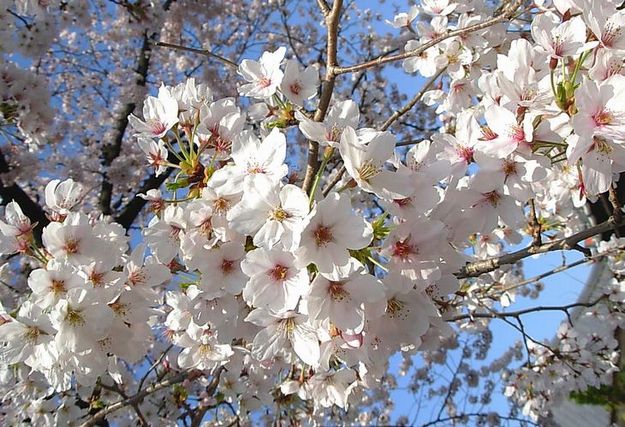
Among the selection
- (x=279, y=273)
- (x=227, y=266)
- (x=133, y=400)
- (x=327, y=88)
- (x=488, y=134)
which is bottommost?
(x=133, y=400)

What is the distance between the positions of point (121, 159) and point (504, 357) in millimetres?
5093

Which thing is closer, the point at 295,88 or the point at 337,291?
the point at 337,291

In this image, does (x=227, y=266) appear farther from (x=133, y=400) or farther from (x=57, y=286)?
(x=133, y=400)

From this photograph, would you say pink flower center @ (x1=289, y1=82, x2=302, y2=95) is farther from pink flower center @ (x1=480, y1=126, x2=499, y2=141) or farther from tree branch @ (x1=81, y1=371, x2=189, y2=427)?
tree branch @ (x1=81, y1=371, x2=189, y2=427)

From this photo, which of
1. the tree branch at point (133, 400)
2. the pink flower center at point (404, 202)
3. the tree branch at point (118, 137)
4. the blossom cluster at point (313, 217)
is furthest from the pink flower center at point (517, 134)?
the tree branch at point (118, 137)

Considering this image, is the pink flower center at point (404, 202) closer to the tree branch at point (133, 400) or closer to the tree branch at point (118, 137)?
the tree branch at point (133, 400)

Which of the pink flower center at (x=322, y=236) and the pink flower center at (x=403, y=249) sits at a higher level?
the pink flower center at (x=403, y=249)

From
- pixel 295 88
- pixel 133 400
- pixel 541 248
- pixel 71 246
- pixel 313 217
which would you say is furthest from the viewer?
pixel 133 400

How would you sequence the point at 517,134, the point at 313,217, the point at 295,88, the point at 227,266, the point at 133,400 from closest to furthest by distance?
the point at 313,217 < the point at 517,134 < the point at 227,266 < the point at 295,88 < the point at 133,400

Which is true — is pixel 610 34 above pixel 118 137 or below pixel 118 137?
above

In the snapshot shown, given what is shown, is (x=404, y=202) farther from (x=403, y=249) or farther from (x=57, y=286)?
(x=57, y=286)

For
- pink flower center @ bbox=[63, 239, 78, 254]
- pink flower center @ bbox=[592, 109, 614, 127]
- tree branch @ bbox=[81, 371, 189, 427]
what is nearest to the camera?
pink flower center @ bbox=[592, 109, 614, 127]

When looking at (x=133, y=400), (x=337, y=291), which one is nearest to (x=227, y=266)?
(x=337, y=291)

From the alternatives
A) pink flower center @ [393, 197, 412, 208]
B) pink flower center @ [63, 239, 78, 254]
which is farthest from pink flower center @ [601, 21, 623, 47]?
pink flower center @ [63, 239, 78, 254]
